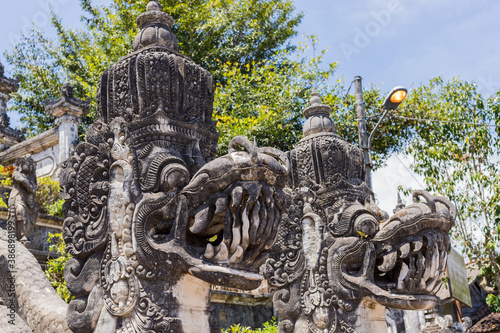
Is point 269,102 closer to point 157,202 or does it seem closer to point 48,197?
point 48,197

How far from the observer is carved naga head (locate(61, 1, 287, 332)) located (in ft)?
13.4

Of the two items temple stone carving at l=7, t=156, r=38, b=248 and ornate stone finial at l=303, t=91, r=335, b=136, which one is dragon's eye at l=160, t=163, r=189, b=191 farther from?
temple stone carving at l=7, t=156, r=38, b=248

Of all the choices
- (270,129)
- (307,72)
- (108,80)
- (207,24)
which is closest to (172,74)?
(108,80)

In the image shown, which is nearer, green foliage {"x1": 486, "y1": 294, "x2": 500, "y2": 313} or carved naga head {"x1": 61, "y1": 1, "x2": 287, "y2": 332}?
carved naga head {"x1": 61, "y1": 1, "x2": 287, "y2": 332}

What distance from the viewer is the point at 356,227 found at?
637 centimetres

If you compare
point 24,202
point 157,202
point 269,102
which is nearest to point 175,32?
point 269,102

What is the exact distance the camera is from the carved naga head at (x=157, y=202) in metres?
4.10

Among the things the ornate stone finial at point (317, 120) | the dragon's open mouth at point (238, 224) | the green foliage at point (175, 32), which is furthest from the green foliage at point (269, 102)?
the dragon's open mouth at point (238, 224)

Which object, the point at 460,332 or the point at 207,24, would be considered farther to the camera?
the point at 207,24

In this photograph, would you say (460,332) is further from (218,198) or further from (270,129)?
(218,198)

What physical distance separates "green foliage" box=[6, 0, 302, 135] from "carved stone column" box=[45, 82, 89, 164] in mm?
1819

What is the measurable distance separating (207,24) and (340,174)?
14.4 metres

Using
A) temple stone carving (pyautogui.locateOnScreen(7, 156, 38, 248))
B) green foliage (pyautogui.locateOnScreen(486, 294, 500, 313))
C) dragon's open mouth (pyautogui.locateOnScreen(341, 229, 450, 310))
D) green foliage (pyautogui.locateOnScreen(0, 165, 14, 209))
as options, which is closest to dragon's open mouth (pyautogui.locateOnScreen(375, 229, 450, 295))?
dragon's open mouth (pyautogui.locateOnScreen(341, 229, 450, 310))

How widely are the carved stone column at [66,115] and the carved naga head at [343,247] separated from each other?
37.4 ft
